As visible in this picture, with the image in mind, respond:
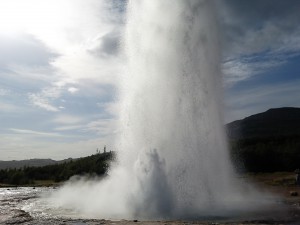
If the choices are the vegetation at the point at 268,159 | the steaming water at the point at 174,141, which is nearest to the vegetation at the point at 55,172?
the vegetation at the point at 268,159

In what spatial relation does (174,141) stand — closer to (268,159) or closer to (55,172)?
(268,159)

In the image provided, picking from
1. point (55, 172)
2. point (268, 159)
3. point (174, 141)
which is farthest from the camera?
point (55, 172)

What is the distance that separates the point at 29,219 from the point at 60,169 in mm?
118652

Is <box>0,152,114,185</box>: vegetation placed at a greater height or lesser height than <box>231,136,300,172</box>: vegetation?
Result: greater

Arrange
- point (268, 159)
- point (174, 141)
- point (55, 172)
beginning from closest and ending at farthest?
1. point (174, 141)
2. point (268, 159)
3. point (55, 172)

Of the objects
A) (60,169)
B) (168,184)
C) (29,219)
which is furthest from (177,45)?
(60,169)

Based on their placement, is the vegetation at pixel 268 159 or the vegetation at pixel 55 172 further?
the vegetation at pixel 55 172

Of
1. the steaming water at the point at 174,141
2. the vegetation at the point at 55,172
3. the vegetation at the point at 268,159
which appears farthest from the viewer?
the vegetation at the point at 55,172

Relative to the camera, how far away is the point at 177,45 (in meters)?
33.6

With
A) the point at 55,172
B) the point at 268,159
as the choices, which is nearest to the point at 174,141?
the point at 268,159

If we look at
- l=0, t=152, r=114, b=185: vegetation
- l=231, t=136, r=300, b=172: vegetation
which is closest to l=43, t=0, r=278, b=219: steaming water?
l=231, t=136, r=300, b=172: vegetation

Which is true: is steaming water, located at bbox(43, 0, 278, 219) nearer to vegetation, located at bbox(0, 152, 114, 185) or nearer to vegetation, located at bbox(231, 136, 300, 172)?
vegetation, located at bbox(231, 136, 300, 172)

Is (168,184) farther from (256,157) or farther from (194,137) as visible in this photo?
(256,157)

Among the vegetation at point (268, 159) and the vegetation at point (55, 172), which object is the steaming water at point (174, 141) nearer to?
the vegetation at point (268, 159)
